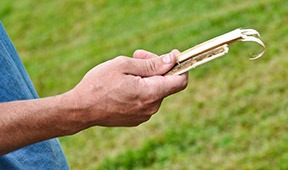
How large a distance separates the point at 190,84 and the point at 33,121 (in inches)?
180

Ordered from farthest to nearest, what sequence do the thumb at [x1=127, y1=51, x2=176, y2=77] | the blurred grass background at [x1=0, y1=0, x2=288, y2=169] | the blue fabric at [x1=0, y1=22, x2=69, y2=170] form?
the blurred grass background at [x1=0, y1=0, x2=288, y2=169] < the blue fabric at [x1=0, y1=22, x2=69, y2=170] < the thumb at [x1=127, y1=51, x2=176, y2=77]

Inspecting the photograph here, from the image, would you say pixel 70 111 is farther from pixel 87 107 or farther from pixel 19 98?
pixel 19 98

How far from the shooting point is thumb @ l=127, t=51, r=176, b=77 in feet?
6.56

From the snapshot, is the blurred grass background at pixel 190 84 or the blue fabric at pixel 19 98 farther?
the blurred grass background at pixel 190 84

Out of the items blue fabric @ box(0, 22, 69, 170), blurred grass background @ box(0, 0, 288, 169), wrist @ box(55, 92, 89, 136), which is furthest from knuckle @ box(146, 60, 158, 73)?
blurred grass background @ box(0, 0, 288, 169)

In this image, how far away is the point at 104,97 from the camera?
6.23ft

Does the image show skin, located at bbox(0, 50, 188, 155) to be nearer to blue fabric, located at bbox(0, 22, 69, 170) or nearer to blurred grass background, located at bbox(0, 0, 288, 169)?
blue fabric, located at bbox(0, 22, 69, 170)

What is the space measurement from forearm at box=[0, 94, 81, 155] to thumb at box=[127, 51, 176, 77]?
23 centimetres

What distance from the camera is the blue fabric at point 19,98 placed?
2160 millimetres

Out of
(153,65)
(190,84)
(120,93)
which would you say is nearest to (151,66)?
(153,65)

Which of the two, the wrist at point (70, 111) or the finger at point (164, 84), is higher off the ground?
the wrist at point (70, 111)

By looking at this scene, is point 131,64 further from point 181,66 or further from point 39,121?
point 39,121

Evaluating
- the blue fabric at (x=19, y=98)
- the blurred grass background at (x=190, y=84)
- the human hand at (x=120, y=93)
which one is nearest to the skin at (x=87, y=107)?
the human hand at (x=120, y=93)

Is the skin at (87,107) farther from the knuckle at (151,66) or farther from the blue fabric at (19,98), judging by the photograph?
the blue fabric at (19,98)
